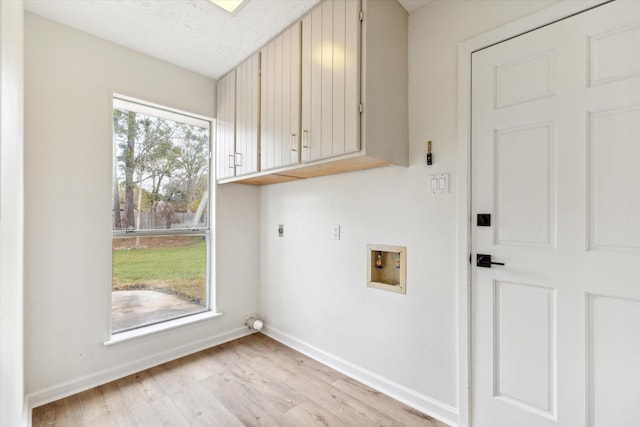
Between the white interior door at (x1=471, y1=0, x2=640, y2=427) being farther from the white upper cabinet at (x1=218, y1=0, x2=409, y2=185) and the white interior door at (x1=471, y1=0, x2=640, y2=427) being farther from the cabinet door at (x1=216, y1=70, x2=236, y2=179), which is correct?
the cabinet door at (x1=216, y1=70, x2=236, y2=179)

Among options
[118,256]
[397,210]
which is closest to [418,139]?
[397,210]

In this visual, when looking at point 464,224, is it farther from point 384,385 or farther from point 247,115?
point 247,115

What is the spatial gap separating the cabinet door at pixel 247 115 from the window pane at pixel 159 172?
52cm

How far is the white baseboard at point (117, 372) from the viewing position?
1896 millimetres

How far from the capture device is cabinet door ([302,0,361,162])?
5.39 feet

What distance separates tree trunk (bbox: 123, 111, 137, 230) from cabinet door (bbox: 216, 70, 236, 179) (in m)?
0.68

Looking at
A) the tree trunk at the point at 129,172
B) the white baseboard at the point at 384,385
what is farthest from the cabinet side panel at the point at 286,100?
the white baseboard at the point at 384,385

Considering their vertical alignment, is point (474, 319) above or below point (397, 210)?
below

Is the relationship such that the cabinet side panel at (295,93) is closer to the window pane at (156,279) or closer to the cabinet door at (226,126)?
the cabinet door at (226,126)

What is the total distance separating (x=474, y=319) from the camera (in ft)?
5.41

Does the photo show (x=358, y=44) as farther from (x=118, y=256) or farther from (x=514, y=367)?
(x=118, y=256)

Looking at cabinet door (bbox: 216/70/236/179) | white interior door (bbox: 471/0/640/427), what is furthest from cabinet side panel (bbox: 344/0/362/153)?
cabinet door (bbox: 216/70/236/179)

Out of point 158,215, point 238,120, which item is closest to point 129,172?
point 158,215

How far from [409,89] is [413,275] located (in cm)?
123
